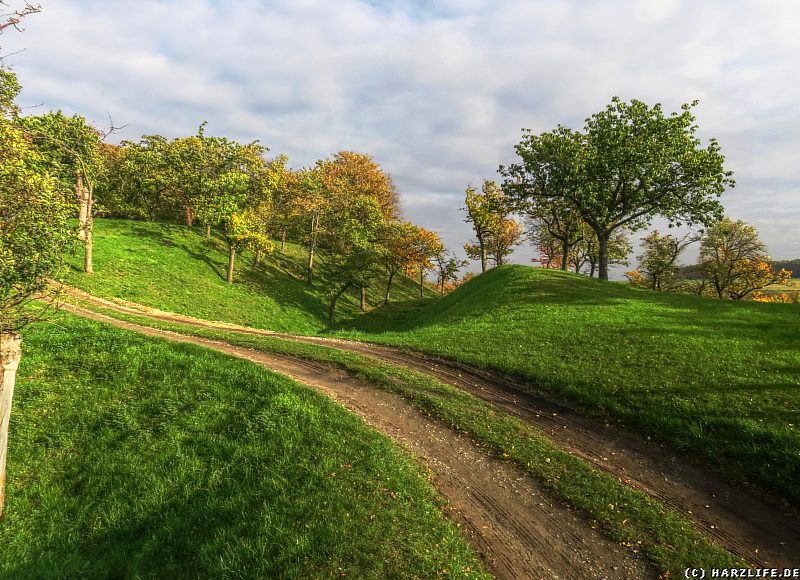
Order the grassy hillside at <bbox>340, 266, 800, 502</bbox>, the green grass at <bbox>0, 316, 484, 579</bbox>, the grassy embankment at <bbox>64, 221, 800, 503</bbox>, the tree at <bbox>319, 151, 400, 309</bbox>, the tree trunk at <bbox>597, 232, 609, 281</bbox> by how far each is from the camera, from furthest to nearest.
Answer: the tree at <bbox>319, 151, 400, 309</bbox> < the tree trunk at <bbox>597, 232, 609, 281</bbox> < the grassy embankment at <bbox>64, 221, 800, 503</bbox> < the grassy hillside at <bbox>340, 266, 800, 502</bbox> < the green grass at <bbox>0, 316, 484, 579</bbox>

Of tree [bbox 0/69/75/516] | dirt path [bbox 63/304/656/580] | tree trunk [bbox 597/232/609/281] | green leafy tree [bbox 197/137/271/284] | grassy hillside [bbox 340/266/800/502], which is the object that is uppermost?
green leafy tree [bbox 197/137/271/284]

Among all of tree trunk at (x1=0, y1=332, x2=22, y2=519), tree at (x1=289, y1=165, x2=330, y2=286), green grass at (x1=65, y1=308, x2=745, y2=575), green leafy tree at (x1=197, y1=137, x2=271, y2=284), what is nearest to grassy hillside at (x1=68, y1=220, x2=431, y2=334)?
green leafy tree at (x1=197, y1=137, x2=271, y2=284)

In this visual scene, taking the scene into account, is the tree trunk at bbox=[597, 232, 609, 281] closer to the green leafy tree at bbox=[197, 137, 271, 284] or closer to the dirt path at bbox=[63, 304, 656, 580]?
the dirt path at bbox=[63, 304, 656, 580]

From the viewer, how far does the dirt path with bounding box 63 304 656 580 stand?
695 cm

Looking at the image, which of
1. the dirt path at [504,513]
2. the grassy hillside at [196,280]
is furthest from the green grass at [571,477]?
the grassy hillside at [196,280]

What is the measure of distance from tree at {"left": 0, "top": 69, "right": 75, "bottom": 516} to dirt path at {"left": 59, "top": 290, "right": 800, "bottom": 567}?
572 inches

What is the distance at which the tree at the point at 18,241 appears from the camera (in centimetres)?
863

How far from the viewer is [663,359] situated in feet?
54.7

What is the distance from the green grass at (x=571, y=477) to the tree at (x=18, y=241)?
1126cm

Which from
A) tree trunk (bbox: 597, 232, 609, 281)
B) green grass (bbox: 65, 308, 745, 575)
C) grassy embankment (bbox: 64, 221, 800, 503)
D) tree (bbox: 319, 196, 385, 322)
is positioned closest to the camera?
green grass (bbox: 65, 308, 745, 575)

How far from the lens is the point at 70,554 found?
7.98 metres

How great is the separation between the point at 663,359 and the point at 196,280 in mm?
41716

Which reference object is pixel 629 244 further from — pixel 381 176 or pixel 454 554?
pixel 454 554

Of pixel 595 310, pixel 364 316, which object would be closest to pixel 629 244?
pixel 595 310
